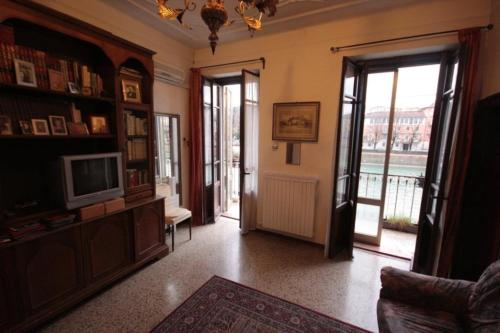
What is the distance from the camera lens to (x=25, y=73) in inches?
62.9

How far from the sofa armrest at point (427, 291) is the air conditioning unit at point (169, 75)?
3.21 m

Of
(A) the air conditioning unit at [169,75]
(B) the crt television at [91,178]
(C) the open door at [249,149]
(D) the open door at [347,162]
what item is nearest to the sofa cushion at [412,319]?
(D) the open door at [347,162]

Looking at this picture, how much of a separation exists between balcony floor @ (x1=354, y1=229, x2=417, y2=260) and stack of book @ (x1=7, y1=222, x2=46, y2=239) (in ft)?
11.2

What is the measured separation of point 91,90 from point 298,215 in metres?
2.65

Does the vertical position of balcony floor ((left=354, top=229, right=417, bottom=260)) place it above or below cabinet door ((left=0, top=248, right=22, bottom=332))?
below

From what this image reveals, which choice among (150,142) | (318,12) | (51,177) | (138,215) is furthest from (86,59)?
(318,12)

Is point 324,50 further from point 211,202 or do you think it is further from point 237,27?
point 211,202

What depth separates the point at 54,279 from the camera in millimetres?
1720

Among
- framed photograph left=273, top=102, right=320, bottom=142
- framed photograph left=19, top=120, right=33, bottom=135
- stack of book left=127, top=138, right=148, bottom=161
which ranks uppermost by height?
framed photograph left=273, top=102, right=320, bottom=142

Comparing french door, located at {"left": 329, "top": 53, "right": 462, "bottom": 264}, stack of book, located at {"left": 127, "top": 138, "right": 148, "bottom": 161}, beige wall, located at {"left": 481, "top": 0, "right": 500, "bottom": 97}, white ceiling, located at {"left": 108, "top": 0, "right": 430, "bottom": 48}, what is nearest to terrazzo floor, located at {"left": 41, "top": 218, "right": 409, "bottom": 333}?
french door, located at {"left": 329, "top": 53, "right": 462, "bottom": 264}

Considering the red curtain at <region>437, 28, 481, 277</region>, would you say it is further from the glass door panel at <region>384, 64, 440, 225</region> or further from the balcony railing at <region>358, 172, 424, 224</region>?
the balcony railing at <region>358, 172, 424, 224</region>

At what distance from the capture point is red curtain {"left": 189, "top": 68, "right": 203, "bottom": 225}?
3387 mm

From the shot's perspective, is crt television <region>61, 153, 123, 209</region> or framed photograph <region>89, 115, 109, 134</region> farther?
framed photograph <region>89, 115, 109, 134</region>

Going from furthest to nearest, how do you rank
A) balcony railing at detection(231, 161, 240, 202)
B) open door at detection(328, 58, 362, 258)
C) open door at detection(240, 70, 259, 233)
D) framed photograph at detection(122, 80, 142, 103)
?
balcony railing at detection(231, 161, 240, 202) → open door at detection(240, 70, 259, 233) → open door at detection(328, 58, 362, 258) → framed photograph at detection(122, 80, 142, 103)
